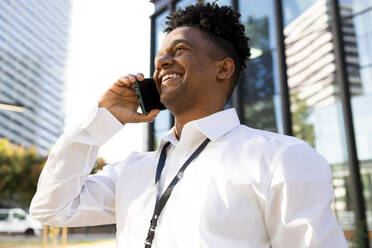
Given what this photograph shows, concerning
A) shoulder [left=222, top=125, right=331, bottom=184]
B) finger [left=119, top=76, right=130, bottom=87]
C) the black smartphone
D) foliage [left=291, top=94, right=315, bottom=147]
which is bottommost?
shoulder [left=222, top=125, right=331, bottom=184]

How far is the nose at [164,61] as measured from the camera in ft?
5.35

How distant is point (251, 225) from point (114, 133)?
2.62 ft

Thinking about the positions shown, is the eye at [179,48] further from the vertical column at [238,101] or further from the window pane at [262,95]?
the vertical column at [238,101]

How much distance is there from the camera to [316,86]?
864 cm

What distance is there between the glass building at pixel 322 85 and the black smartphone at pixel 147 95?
6576 mm

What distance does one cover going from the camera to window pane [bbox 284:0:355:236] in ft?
26.0

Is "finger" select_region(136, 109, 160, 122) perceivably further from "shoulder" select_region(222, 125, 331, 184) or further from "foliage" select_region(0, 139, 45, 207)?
"foliage" select_region(0, 139, 45, 207)

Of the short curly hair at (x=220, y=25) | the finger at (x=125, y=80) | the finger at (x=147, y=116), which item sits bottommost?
the finger at (x=147, y=116)

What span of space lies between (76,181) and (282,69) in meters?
7.95

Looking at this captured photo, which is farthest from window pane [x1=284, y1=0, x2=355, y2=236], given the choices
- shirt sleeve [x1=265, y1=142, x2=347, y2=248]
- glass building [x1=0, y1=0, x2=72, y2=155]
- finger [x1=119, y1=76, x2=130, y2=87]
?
glass building [x1=0, y1=0, x2=72, y2=155]

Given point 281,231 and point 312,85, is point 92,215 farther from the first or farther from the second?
point 312,85

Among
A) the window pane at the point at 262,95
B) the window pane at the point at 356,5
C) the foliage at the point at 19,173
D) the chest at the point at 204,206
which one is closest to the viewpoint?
the chest at the point at 204,206

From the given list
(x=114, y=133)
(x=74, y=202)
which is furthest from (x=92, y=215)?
(x=114, y=133)

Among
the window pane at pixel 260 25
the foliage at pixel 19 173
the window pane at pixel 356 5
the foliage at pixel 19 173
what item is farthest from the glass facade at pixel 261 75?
the foliage at pixel 19 173
